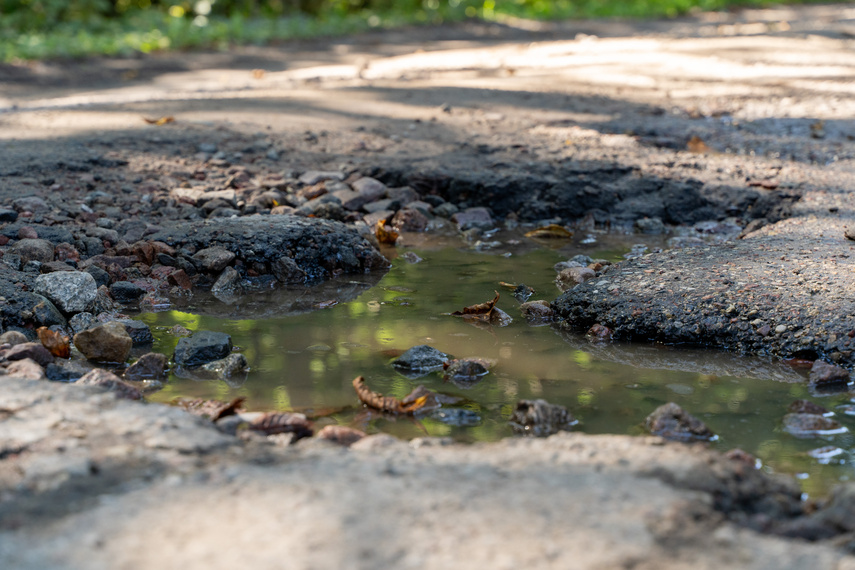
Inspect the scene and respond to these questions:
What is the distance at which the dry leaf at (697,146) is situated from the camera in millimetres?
5109

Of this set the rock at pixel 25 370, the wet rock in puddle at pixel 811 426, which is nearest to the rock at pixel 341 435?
the rock at pixel 25 370

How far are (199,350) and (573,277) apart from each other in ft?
5.38

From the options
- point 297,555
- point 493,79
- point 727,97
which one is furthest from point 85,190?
point 727,97

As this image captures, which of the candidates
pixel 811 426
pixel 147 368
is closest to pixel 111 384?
pixel 147 368

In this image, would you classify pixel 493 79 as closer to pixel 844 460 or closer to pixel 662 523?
pixel 844 460

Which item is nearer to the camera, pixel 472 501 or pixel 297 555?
pixel 297 555

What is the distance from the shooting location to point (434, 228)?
4.24m

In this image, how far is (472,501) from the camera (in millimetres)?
1440

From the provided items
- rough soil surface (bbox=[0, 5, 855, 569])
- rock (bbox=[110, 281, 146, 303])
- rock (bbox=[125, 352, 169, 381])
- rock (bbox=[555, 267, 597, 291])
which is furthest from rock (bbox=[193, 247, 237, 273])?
rock (bbox=[555, 267, 597, 291])

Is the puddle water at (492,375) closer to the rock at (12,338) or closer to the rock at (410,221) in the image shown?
the rock at (12,338)

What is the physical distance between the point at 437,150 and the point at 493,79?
2.72 meters

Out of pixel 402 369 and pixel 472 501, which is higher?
pixel 472 501

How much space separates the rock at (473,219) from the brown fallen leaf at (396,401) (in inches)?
83.0

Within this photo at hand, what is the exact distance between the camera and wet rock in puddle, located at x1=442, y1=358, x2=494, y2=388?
2.38m
